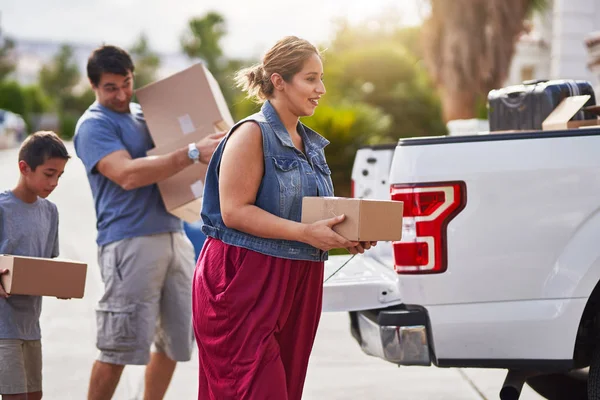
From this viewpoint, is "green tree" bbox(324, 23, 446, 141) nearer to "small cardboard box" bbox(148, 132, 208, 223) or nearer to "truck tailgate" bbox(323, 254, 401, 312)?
"small cardboard box" bbox(148, 132, 208, 223)

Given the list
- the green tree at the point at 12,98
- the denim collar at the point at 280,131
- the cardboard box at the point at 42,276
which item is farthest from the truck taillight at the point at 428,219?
the green tree at the point at 12,98

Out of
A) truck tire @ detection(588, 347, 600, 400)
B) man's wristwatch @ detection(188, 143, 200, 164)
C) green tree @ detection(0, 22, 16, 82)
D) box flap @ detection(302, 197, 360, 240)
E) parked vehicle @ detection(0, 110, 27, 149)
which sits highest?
green tree @ detection(0, 22, 16, 82)

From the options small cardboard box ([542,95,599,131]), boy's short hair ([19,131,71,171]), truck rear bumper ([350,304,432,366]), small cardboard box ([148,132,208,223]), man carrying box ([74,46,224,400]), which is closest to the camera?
boy's short hair ([19,131,71,171])

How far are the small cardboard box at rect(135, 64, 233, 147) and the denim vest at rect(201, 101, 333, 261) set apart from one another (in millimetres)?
1329

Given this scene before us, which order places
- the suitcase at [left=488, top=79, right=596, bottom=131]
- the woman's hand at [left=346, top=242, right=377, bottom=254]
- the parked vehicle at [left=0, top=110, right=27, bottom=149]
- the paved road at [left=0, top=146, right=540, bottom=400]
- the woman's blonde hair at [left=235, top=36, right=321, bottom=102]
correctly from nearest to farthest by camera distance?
1. the woman's hand at [left=346, top=242, right=377, bottom=254]
2. the woman's blonde hair at [left=235, top=36, right=321, bottom=102]
3. the suitcase at [left=488, top=79, right=596, bottom=131]
4. the paved road at [left=0, top=146, right=540, bottom=400]
5. the parked vehicle at [left=0, top=110, right=27, bottom=149]

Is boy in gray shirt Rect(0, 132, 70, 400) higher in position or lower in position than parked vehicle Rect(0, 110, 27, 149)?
higher

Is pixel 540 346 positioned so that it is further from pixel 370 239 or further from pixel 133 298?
pixel 133 298

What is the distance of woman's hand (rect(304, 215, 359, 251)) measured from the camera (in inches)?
125

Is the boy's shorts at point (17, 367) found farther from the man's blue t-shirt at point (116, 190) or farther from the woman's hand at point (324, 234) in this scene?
the woman's hand at point (324, 234)

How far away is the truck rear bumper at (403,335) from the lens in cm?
420

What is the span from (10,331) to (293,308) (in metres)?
1.31

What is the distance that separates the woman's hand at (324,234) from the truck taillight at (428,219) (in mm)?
1011

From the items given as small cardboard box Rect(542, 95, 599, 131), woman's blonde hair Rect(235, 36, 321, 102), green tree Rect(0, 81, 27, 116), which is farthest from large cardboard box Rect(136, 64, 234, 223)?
green tree Rect(0, 81, 27, 116)

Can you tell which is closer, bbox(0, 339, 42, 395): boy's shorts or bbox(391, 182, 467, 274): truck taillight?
bbox(0, 339, 42, 395): boy's shorts
